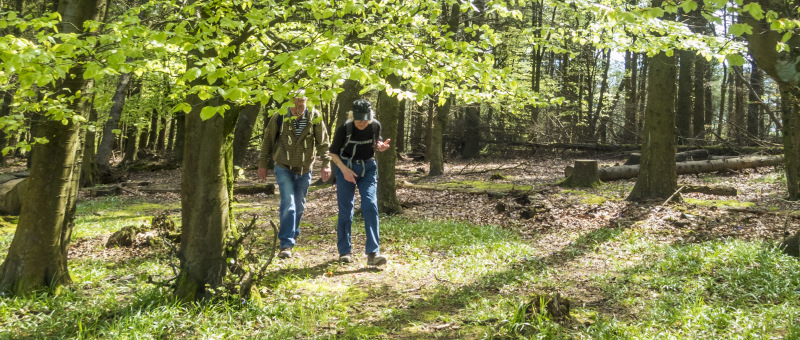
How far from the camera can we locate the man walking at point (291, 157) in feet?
19.6

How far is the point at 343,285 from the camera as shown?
5141 mm

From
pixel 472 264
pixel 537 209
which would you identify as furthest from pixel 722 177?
pixel 472 264

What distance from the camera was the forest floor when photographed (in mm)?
3924

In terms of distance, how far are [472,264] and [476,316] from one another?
170cm

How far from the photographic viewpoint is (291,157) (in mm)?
5969

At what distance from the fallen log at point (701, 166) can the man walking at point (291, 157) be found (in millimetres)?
9184

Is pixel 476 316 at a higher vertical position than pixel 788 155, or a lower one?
lower

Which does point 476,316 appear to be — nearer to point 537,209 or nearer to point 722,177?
point 537,209

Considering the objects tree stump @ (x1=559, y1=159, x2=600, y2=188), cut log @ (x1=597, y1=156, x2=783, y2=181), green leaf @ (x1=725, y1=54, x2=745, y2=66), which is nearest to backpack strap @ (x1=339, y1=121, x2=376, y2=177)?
green leaf @ (x1=725, y1=54, x2=745, y2=66)

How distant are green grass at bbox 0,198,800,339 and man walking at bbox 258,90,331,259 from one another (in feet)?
2.07

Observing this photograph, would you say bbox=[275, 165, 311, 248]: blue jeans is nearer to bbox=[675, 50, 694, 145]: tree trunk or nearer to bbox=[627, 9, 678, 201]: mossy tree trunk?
bbox=[627, 9, 678, 201]: mossy tree trunk

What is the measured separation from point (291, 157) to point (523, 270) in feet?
10.2

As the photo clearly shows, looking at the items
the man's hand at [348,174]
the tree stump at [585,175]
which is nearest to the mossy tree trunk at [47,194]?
the man's hand at [348,174]

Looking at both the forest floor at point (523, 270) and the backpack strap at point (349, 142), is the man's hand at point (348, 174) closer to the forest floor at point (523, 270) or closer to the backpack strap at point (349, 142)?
the backpack strap at point (349, 142)
